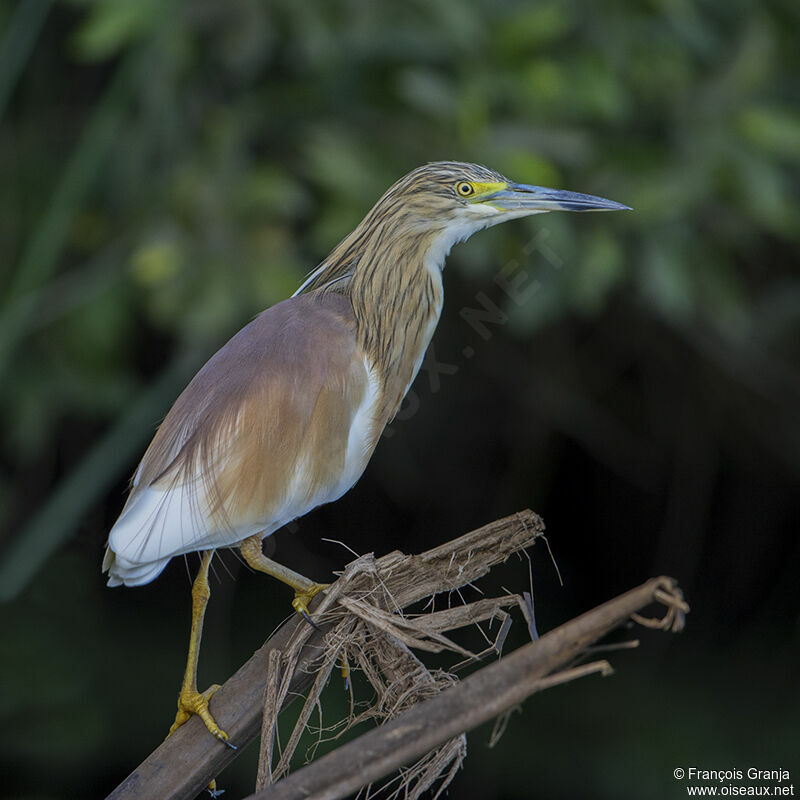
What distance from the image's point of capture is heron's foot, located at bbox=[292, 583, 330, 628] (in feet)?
3.21

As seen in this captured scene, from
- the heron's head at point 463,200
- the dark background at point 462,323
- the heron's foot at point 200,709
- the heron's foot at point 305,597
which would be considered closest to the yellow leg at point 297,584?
the heron's foot at point 305,597

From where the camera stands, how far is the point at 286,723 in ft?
9.11

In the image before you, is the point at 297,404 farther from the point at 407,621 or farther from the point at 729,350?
the point at 729,350

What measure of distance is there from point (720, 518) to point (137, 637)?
1938 millimetres

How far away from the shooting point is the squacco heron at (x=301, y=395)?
3.39ft

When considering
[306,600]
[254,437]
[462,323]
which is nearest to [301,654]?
[306,600]

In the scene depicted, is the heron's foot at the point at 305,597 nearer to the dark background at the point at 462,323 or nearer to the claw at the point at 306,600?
the claw at the point at 306,600

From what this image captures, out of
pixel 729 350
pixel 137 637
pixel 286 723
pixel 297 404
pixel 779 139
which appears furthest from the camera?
pixel 137 637

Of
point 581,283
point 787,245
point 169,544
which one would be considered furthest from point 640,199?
point 169,544

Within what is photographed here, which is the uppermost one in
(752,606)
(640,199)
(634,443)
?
(640,199)

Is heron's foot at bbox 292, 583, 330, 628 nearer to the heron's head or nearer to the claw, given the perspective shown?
the claw

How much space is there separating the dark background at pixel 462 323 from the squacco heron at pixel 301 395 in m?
1.01

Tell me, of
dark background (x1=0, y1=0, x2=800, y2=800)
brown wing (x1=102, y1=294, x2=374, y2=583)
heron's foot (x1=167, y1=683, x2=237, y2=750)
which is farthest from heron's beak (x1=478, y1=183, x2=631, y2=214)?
dark background (x1=0, y1=0, x2=800, y2=800)

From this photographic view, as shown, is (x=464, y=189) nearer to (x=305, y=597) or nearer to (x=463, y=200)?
(x=463, y=200)
